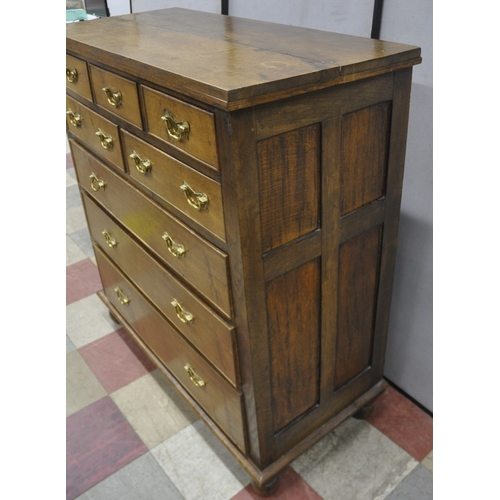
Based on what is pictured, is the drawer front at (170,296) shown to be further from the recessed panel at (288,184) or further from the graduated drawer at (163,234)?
the recessed panel at (288,184)

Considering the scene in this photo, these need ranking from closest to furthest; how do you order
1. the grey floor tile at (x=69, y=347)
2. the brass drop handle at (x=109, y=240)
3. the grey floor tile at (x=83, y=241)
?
the brass drop handle at (x=109, y=240) → the grey floor tile at (x=69, y=347) → the grey floor tile at (x=83, y=241)

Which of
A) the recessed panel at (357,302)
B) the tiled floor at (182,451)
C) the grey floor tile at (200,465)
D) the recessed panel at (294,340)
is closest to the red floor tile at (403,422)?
the tiled floor at (182,451)

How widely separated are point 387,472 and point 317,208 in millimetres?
1012

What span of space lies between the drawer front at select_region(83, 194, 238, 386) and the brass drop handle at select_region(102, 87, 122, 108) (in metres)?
0.49

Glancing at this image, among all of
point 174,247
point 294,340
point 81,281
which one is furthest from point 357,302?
point 81,281

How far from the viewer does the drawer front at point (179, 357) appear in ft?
4.98

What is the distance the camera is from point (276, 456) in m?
1.54

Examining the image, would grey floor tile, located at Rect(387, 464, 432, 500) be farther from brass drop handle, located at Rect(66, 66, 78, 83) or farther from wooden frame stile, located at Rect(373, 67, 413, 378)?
brass drop handle, located at Rect(66, 66, 78, 83)

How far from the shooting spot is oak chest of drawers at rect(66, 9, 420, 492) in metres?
1.06

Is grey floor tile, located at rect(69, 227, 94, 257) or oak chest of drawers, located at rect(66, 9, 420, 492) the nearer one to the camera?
oak chest of drawers, located at rect(66, 9, 420, 492)

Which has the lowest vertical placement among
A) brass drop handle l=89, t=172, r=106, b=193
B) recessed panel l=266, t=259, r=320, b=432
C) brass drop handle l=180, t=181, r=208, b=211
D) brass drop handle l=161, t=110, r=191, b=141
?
recessed panel l=266, t=259, r=320, b=432

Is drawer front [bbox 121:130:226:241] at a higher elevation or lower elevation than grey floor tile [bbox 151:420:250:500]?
higher

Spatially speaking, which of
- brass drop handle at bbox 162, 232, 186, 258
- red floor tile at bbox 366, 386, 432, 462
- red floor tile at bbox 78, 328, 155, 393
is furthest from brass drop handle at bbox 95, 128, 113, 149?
red floor tile at bbox 366, 386, 432, 462

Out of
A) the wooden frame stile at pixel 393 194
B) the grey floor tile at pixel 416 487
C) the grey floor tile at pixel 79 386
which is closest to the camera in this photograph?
the wooden frame stile at pixel 393 194
